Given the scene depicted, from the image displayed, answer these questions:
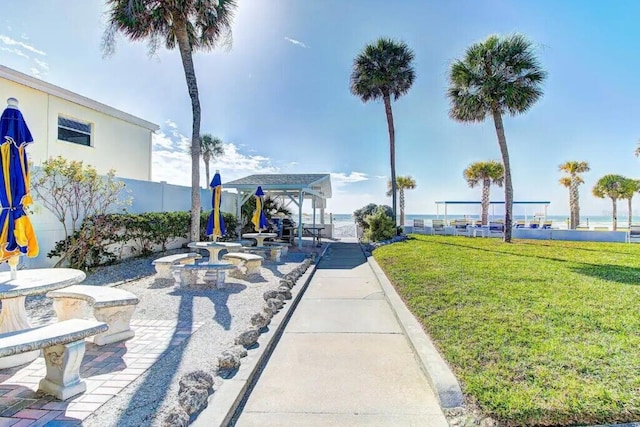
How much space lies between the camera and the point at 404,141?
23.8m

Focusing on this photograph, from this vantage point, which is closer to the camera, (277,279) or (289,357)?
(289,357)

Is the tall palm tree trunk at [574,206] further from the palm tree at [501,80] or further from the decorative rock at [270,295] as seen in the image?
the decorative rock at [270,295]

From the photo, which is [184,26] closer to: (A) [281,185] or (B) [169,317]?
(A) [281,185]

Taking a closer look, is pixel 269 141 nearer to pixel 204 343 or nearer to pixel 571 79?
pixel 571 79

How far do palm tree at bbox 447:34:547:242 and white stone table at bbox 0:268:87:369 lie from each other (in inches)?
646

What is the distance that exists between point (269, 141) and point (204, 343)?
1859 centimetres

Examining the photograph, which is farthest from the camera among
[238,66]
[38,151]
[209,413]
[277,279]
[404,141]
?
[404,141]

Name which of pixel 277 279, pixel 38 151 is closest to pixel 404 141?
pixel 277 279

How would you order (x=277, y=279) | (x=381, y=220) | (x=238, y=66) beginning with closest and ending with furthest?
(x=277, y=279)
(x=238, y=66)
(x=381, y=220)

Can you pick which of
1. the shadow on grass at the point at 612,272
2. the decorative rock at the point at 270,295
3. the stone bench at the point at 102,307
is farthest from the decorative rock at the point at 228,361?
the shadow on grass at the point at 612,272

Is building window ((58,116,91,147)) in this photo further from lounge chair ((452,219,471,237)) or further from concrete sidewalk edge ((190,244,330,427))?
lounge chair ((452,219,471,237))

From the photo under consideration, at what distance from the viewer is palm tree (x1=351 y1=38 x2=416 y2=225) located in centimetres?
2127

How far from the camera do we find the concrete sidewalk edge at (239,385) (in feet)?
8.62

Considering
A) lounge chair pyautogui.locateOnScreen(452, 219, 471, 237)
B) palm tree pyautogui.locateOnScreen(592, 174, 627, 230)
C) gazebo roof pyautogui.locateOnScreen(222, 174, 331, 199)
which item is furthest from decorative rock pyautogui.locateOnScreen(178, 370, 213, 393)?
palm tree pyautogui.locateOnScreen(592, 174, 627, 230)
